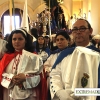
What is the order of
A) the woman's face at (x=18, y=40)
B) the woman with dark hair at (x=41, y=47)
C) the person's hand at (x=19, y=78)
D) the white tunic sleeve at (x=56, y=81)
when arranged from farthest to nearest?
the woman with dark hair at (x=41, y=47) → the woman's face at (x=18, y=40) → the person's hand at (x=19, y=78) → the white tunic sleeve at (x=56, y=81)

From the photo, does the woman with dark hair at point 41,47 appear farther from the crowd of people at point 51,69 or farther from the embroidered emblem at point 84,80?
the embroidered emblem at point 84,80

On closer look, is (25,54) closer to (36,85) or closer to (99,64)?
(36,85)

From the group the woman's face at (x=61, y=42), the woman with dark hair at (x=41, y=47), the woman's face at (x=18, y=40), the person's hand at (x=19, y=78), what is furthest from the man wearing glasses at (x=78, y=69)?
the woman with dark hair at (x=41, y=47)

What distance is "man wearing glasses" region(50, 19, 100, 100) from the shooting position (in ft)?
4.11

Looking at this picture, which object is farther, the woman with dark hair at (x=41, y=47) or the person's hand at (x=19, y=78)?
the woman with dark hair at (x=41, y=47)

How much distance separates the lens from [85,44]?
1607 millimetres

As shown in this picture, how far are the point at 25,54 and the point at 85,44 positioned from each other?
2.02ft

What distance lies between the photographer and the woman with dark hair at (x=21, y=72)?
190 centimetres

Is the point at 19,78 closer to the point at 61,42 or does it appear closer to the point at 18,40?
the point at 18,40

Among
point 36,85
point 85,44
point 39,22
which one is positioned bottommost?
point 36,85

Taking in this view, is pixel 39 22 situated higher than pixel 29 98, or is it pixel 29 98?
pixel 39 22

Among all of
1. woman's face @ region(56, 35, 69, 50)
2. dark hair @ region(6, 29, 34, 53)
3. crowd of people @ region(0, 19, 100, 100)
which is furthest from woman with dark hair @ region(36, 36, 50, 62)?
dark hair @ region(6, 29, 34, 53)

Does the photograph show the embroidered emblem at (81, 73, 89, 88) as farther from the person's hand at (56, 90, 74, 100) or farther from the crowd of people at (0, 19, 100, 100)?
the person's hand at (56, 90, 74, 100)

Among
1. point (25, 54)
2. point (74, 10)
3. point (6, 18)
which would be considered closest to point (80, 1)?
point (74, 10)
